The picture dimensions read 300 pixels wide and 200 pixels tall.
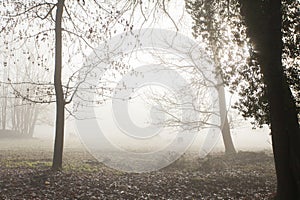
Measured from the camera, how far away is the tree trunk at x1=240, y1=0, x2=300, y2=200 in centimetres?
573

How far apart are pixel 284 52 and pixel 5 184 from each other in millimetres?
8566

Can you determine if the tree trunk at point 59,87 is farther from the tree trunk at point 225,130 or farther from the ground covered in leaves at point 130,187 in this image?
the tree trunk at point 225,130

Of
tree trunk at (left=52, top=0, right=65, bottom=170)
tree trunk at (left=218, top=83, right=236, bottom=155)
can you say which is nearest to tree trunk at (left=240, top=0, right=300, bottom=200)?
tree trunk at (left=52, top=0, right=65, bottom=170)

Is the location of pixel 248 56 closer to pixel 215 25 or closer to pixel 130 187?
pixel 215 25

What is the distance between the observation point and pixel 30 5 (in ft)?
37.1

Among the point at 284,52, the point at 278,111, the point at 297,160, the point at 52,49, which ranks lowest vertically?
the point at 297,160

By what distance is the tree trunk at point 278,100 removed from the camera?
573cm

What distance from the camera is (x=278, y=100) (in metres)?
5.82

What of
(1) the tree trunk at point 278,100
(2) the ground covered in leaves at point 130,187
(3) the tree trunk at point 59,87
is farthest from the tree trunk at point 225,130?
(1) the tree trunk at point 278,100

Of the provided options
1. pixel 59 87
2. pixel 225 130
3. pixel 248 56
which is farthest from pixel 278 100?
pixel 225 130

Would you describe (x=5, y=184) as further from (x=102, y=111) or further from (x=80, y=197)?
(x=102, y=111)

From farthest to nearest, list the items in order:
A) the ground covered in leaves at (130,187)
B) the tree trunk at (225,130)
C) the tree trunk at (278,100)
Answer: the tree trunk at (225,130) < the ground covered in leaves at (130,187) < the tree trunk at (278,100)

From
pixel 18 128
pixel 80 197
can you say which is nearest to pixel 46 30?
pixel 80 197

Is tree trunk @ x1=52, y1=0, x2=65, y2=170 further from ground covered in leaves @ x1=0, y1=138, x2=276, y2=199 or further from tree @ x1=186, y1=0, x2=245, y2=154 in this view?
tree @ x1=186, y1=0, x2=245, y2=154
